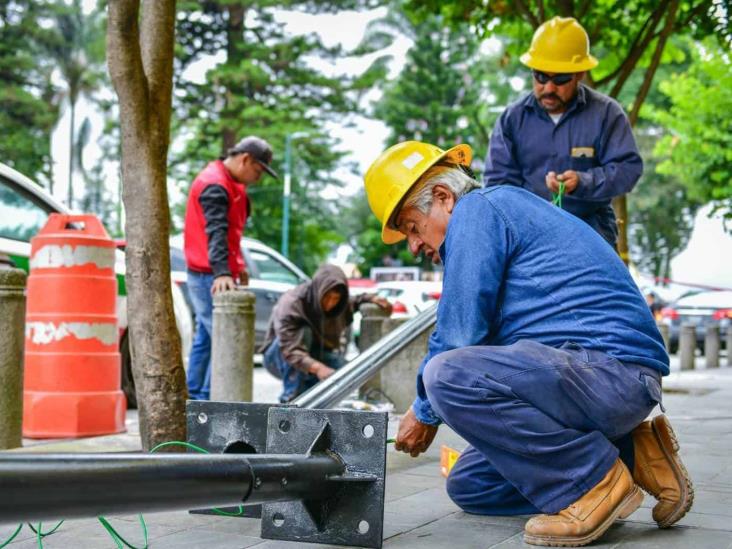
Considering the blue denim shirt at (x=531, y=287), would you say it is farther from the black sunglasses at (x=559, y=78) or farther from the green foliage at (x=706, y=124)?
the green foliage at (x=706, y=124)

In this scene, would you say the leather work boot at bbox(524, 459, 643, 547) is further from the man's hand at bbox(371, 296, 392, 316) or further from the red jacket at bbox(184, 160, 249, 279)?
the man's hand at bbox(371, 296, 392, 316)

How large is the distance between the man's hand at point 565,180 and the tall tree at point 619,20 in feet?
17.8

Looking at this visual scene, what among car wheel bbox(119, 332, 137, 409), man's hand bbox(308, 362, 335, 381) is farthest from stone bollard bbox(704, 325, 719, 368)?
car wheel bbox(119, 332, 137, 409)

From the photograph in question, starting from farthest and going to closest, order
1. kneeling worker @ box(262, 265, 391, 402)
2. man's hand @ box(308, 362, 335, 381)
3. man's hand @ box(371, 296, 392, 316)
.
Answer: man's hand @ box(371, 296, 392, 316)
kneeling worker @ box(262, 265, 391, 402)
man's hand @ box(308, 362, 335, 381)

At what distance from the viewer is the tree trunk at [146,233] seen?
16.7ft

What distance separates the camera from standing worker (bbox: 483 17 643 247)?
5547 millimetres

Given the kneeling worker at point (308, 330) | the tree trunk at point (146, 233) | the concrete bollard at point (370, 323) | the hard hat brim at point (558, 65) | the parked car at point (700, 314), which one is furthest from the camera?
the parked car at point (700, 314)

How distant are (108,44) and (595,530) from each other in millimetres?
3264

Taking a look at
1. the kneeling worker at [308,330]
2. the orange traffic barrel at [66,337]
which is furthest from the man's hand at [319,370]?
the orange traffic barrel at [66,337]

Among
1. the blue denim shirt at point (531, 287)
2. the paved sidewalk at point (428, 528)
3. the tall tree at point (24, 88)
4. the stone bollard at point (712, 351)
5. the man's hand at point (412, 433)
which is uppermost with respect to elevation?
the tall tree at point (24, 88)

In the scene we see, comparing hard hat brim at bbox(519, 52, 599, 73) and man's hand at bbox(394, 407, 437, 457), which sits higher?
hard hat brim at bbox(519, 52, 599, 73)

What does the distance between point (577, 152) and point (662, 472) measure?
2.29 metres

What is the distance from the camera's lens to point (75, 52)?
39938 mm

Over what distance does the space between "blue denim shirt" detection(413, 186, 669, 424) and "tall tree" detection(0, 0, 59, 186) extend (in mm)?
35457
